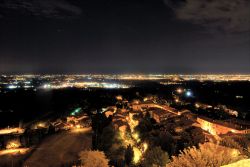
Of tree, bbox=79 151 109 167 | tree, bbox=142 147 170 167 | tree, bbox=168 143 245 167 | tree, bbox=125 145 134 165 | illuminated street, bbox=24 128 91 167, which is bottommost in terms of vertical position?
illuminated street, bbox=24 128 91 167

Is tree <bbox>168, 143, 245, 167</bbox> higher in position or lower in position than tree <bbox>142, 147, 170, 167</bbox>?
higher

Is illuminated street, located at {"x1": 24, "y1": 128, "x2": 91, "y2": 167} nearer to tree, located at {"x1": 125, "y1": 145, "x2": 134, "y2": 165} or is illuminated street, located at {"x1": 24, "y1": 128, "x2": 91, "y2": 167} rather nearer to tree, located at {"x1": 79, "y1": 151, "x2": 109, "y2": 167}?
tree, located at {"x1": 125, "y1": 145, "x2": 134, "y2": 165}

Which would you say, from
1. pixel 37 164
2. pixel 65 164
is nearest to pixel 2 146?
pixel 37 164

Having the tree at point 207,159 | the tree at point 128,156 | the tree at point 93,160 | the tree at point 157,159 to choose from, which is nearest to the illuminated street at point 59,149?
the tree at point 128,156

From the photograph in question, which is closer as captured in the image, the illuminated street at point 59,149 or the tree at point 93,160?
the tree at point 93,160

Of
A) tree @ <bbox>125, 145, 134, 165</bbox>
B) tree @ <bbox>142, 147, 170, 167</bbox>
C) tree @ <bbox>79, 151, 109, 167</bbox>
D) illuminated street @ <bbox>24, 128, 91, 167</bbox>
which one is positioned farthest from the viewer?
illuminated street @ <bbox>24, 128, 91, 167</bbox>

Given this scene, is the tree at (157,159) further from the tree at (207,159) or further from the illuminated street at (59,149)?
the illuminated street at (59,149)

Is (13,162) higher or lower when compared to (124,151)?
lower

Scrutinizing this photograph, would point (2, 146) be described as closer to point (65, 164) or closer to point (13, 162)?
point (13, 162)

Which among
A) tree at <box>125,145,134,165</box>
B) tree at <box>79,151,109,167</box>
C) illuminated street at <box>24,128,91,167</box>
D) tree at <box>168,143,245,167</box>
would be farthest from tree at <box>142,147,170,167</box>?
illuminated street at <box>24,128,91,167</box>
